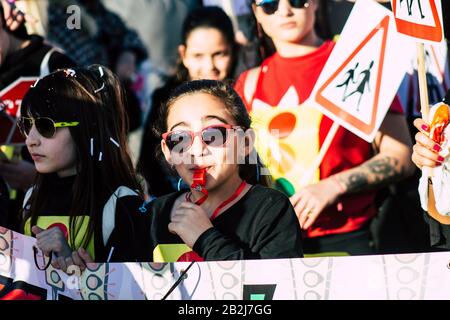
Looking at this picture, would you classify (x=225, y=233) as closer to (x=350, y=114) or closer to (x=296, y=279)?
(x=296, y=279)

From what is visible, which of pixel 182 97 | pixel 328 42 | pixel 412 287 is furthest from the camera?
pixel 328 42

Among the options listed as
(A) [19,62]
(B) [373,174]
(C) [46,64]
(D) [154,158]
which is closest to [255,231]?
(B) [373,174]

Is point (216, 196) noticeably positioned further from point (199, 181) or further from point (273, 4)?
point (273, 4)

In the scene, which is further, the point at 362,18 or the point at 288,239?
the point at 362,18

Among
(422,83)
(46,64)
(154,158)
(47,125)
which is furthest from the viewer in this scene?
(46,64)

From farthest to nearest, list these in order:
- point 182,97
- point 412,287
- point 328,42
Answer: point 328,42
point 182,97
point 412,287

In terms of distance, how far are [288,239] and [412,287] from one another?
0.45 m

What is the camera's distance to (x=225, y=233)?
139 inches

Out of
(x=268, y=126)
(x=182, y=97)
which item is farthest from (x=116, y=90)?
(x=268, y=126)

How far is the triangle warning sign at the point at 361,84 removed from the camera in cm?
371

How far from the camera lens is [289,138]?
3.84 metres

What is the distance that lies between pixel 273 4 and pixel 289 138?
1.71ft

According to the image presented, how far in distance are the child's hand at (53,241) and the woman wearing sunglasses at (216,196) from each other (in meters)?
0.34

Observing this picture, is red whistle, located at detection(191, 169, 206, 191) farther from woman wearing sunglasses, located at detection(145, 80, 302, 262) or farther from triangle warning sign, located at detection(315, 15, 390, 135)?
triangle warning sign, located at detection(315, 15, 390, 135)
